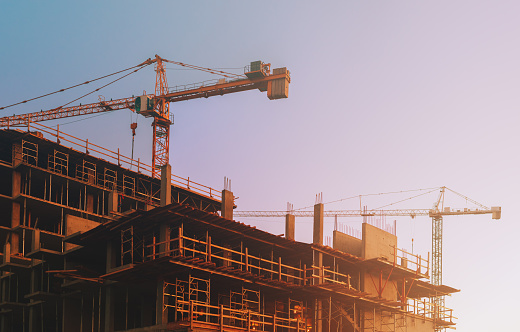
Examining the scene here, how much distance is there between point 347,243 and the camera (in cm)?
5956

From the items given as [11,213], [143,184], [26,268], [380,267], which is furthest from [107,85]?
[380,267]

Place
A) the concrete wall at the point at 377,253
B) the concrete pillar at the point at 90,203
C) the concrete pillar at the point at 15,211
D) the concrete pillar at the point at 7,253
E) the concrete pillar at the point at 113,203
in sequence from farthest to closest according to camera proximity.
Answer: the concrete pillar at the point at 90,203 < the concrete pillar at the point at 15,211 < the concrete wall at the point at 377,253 < the concrete pillar at the point at 113,203 < the concrete pillar at the point at 7,253

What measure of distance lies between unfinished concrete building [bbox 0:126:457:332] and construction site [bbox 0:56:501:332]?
0.12m

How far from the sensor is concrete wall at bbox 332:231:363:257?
5875 centimetres

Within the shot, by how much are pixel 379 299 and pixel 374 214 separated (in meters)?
80.2

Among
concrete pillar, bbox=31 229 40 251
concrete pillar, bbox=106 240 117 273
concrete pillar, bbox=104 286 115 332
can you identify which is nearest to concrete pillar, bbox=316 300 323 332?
concrete pillar, bbox=104 286 115 332

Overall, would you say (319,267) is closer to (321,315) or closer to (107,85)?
(321,315)

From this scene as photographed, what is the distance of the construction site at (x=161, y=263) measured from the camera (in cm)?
4303

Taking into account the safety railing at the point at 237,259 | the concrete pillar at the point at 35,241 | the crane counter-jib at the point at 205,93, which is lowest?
the safety railing at the point at 237,259

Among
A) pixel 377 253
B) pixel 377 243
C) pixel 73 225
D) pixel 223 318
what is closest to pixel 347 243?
pixel 377 243

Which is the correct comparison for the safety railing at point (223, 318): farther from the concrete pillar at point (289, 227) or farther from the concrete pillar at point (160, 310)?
the concrete pillar at point (289, 227)

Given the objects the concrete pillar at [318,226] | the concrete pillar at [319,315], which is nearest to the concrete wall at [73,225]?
the concrete pillar at [318,226]

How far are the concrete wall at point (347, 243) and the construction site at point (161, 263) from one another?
0.10m

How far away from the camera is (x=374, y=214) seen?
442 feet
